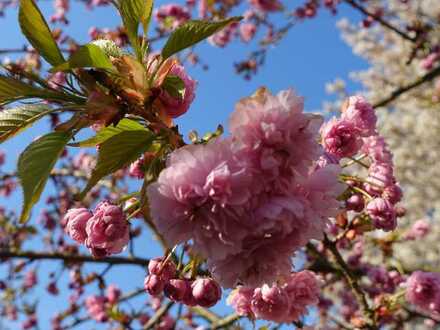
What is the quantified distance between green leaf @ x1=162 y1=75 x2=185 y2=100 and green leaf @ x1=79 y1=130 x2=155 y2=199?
118mm

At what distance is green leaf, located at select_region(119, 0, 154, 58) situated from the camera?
107 centimetres

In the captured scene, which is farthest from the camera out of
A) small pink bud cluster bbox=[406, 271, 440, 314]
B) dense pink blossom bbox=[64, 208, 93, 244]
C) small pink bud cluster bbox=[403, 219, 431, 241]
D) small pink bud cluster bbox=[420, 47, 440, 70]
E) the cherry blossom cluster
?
small pink bud cluster bbox=[420, 47, 440, 70]

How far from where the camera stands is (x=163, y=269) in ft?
4.09

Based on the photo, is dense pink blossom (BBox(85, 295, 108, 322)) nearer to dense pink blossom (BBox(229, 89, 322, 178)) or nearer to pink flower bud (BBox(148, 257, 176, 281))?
pink flower bud (BBox(148, 257, 176, 281))

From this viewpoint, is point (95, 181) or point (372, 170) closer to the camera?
point (95, 181)

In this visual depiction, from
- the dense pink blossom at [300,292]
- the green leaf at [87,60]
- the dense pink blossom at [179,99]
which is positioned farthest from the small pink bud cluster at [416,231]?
the green leaf at [87,60]

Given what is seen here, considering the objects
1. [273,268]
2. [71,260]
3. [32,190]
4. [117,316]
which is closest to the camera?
[32,190]

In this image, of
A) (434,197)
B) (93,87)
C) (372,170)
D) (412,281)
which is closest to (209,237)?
(93,87)

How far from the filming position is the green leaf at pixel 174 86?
1062 mm

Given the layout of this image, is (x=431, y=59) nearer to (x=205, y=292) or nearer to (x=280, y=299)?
(x=280, y=299)

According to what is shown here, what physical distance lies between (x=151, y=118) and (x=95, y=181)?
0.20m

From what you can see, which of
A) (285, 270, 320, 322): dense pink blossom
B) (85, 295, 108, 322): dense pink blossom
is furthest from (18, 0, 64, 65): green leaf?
(85, 295, 108, 322): dense pink blossom

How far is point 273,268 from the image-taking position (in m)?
0.97

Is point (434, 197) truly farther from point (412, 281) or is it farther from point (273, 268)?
point (273, 268)
